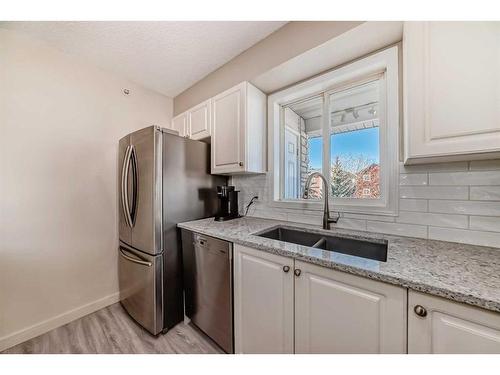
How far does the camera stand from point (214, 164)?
189cm

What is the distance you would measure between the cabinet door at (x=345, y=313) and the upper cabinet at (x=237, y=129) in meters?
1.05

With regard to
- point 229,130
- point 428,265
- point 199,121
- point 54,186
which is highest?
point 199,121

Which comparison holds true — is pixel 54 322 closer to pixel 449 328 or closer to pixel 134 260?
pixel 134 260

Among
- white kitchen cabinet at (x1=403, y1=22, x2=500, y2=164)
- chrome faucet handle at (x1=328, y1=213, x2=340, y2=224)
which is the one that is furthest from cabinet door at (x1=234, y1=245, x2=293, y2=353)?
white kitchen cabinet at (x1=403, y1=22, x2=500, y2=164)

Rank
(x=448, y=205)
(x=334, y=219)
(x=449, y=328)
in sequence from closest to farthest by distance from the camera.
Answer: (x=449, y=328), (x=448, y=205), (x=334, y=219)

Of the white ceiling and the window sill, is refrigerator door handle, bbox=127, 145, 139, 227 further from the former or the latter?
the window sill

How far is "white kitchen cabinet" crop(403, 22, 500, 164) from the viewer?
78cm

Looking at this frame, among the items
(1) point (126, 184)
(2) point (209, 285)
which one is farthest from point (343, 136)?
(1) point (126, 184)

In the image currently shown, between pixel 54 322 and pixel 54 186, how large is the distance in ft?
3.74

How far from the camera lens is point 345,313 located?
0.84 m

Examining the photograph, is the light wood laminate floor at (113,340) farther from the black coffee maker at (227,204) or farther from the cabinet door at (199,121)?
the cabinet door at (199,121)

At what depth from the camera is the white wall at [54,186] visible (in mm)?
1464
